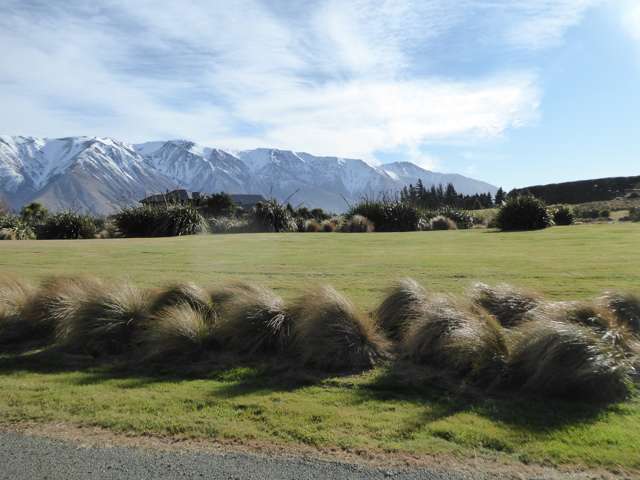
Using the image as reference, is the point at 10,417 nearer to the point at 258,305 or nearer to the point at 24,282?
the point at 258,305

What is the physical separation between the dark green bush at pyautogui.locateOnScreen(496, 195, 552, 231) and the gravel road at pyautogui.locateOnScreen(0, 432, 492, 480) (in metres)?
17.9

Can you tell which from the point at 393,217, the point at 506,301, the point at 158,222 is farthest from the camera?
the point at 393,217

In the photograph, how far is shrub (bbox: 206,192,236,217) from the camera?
83.9 ft

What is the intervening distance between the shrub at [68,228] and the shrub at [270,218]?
248 inches

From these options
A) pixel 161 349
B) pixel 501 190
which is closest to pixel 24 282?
pixel 161 349

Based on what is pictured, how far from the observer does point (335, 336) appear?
520cm

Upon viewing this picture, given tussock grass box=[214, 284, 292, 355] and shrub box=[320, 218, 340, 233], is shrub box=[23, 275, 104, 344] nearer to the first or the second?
tussock grass box=[214, 284, 292, 355]

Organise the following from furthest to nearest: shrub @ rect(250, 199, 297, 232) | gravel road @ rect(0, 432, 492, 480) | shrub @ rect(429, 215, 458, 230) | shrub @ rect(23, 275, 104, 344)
Answer: shrub @ rect(429, 215, 458, 230) → shrub @ rect(250, 199, 297, 232) → shrub @ rect(23, 275, 104, 344) → gravel road @ rect(0, 432, 492, 480)

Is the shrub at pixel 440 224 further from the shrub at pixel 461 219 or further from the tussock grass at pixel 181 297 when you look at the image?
the tussock grass at pixel 181 297

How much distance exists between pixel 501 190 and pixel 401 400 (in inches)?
1920

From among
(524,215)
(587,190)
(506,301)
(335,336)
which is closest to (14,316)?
(335,336)

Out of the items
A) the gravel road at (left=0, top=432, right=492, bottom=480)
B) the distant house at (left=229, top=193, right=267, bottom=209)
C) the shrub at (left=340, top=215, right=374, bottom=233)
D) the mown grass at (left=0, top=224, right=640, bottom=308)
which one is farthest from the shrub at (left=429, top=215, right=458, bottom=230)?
the gravel road at (left=0, top=432, right=492, bottom=480)

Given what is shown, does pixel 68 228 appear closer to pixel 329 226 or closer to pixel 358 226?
pixel 329 226

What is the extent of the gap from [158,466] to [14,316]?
13.6 ft
